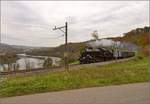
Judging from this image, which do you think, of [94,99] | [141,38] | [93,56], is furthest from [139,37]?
[94,99]

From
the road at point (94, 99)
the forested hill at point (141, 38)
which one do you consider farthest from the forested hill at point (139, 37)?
the road at point (94, 99)

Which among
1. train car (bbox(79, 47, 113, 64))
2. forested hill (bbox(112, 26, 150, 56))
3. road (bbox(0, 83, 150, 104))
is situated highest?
forested hill (bbox(112, 26, 150, 56))

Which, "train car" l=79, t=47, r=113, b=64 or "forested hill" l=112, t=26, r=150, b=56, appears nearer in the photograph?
"train car" l=79, t=47, r=113, b=64

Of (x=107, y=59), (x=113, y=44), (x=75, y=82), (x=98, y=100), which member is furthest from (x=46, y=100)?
(x=113, y=44)

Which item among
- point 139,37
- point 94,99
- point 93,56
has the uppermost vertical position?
point 139,37

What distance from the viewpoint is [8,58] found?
3353cm

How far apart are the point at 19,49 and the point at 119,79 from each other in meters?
22.1

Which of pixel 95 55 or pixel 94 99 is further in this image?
pixel 95 55

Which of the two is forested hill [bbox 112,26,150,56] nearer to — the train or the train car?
the train

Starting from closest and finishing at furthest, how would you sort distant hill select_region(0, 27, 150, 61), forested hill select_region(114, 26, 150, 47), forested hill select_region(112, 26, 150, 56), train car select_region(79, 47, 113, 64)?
1. distant hill select_region(0, 27, 150, 61)
2. train car select_region(79, 47, 113, 64)
3. forested hill select_region(112, 26, 150, 56)
4. forested hill select_region(114, 26, 150, 47)

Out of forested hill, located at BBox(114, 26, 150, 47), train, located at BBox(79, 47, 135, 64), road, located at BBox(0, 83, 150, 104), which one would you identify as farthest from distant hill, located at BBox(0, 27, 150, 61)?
road, located at BBox(0, 83, 150, 104)

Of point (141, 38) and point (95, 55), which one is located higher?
point (141, 38)

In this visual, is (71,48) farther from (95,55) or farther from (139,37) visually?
(139,37)

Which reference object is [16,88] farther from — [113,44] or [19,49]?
[113,44]
